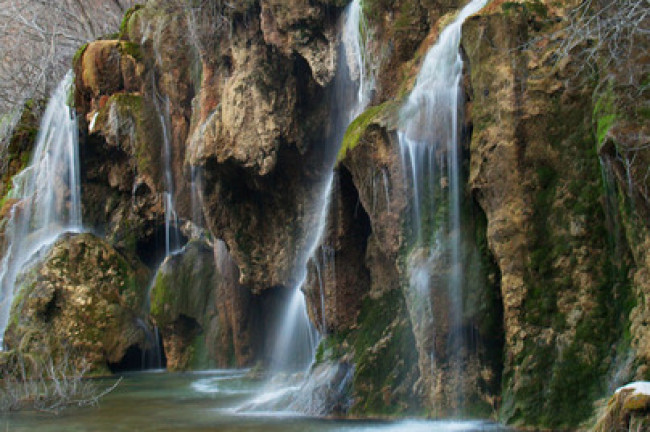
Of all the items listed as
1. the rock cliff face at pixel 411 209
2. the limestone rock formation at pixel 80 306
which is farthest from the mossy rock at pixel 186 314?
the limestone rock formation at pixel 80 306

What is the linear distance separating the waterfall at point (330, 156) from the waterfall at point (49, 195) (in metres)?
7.80

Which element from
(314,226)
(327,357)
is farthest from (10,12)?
(327,357)

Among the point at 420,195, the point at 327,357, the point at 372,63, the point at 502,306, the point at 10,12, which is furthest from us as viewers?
the point at 10,12

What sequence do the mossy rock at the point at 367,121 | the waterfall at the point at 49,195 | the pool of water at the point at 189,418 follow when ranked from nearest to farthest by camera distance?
the pool of water at the point at 189,418 → the mossy rock at the point at 367,121 → the waterfall at the point at 49,195

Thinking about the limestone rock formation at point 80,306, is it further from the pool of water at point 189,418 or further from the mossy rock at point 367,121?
the mossy rock at point 367,121

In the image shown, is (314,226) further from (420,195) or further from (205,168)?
(420,195)

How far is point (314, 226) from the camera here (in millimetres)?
14492

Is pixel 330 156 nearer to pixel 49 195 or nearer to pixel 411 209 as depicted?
pixel 411 209

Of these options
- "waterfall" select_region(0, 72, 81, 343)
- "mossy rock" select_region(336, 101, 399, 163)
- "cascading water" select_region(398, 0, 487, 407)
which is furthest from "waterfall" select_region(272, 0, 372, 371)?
"waterfall" select_region(0, 72, 81, 343)

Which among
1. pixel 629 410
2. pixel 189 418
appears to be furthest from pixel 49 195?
pixel 629 410

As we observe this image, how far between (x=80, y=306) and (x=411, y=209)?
10304 millimetres

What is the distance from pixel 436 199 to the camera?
980 cm

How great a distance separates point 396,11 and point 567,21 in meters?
3.63

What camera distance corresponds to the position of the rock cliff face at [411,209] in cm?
827
